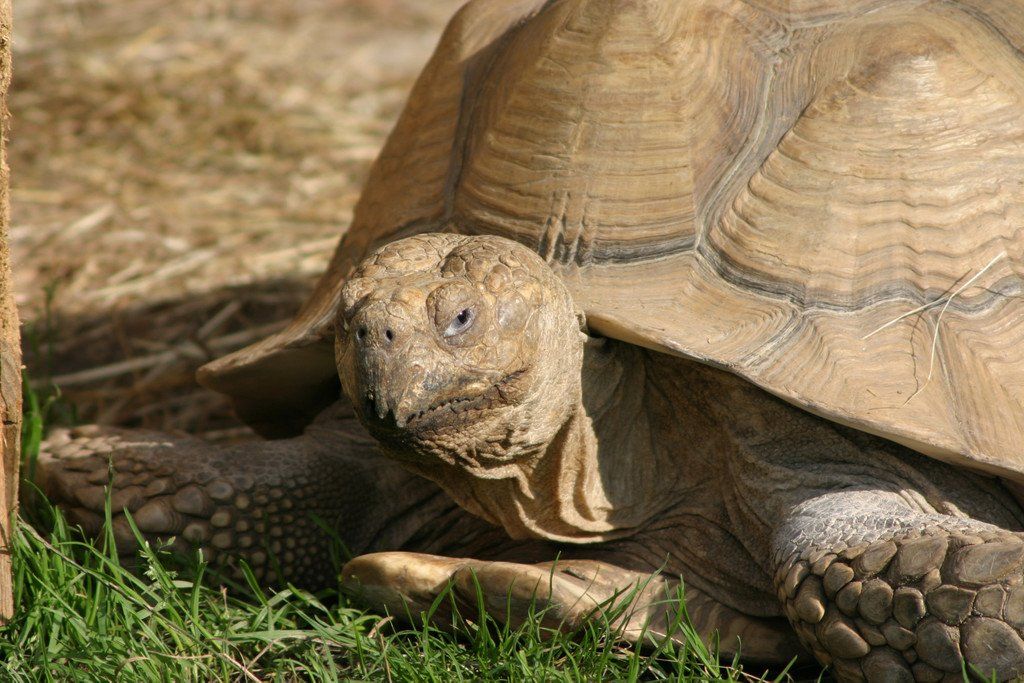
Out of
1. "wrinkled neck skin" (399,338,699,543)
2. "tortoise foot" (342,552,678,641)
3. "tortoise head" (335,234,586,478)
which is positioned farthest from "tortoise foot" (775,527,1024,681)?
"tortoise head" (335,234,586,478)

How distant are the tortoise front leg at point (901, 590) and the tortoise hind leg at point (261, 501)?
3.03ft

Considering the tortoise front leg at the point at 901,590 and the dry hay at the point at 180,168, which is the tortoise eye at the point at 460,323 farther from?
the dry hay at the point at 180,168

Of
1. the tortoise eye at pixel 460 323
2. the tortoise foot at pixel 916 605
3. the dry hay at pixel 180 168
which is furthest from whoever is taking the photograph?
the dry hay at pixel 180 168

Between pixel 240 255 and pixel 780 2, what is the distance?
317cm

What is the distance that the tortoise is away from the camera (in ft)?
7.47

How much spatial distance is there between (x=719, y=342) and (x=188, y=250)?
11.7ft

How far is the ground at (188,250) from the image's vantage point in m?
2.46

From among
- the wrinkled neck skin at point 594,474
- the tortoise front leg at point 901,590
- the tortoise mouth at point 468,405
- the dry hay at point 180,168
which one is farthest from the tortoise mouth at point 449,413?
the dry hay at point 180,168

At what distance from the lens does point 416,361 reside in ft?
7.22

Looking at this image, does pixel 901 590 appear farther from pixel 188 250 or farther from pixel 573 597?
pixel 188 250

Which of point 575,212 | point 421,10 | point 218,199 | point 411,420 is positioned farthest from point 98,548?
point 421,10

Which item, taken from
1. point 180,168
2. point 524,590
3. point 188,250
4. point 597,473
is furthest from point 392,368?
point 180,168

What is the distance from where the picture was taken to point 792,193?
2.58 metres

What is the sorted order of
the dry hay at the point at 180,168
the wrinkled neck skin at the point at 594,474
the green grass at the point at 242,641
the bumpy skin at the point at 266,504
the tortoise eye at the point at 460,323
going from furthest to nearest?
the dry hay at the point at 180,168
the bumpy skin at the point at 266,504
the wrinkled neck skin at the point at 594,474
the green grass at the point at 242,641
the tortoise eye at the point at 460,323
